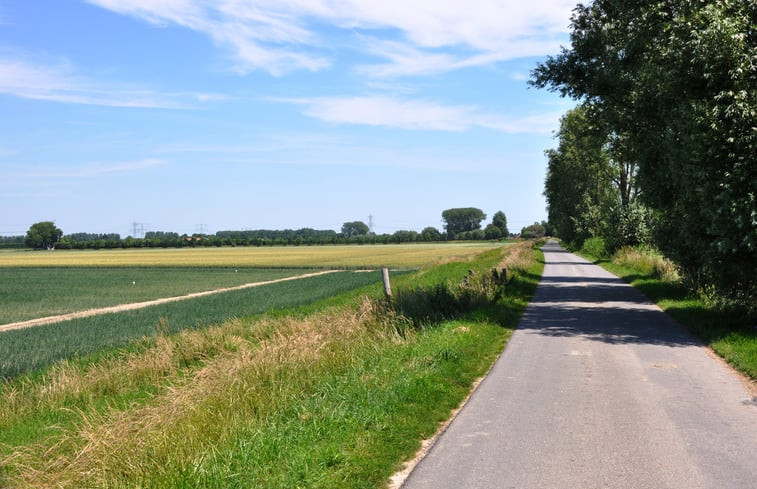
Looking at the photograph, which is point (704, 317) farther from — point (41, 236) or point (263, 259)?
point (41, 236)

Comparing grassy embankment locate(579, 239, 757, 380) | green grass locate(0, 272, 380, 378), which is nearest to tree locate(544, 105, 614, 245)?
grassy embankment locate(579, 239, 757, 380)

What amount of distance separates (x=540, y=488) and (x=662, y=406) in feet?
11.5

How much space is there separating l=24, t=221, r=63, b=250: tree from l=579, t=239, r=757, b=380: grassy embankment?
174 meters

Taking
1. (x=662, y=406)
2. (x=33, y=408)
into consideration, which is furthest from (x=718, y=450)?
(x=33, y=408)

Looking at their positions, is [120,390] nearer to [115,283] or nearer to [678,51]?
[678,51]

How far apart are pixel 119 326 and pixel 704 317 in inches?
716

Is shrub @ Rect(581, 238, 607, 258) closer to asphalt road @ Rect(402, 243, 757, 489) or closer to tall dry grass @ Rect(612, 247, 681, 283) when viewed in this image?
tall dry grass @ Rect(612, 247, 681, 283)

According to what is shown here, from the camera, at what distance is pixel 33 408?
11242 mm

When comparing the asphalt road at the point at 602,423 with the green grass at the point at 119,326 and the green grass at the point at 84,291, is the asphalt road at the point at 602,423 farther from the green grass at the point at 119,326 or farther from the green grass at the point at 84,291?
the green grass at the point at 84,291

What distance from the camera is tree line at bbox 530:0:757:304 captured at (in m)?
12.6

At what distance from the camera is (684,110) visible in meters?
13.9

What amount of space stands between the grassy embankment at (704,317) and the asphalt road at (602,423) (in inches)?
15.4

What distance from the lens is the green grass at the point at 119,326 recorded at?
16.5 m

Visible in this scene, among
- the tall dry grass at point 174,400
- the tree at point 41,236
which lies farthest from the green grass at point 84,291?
the tree at point 41,236
